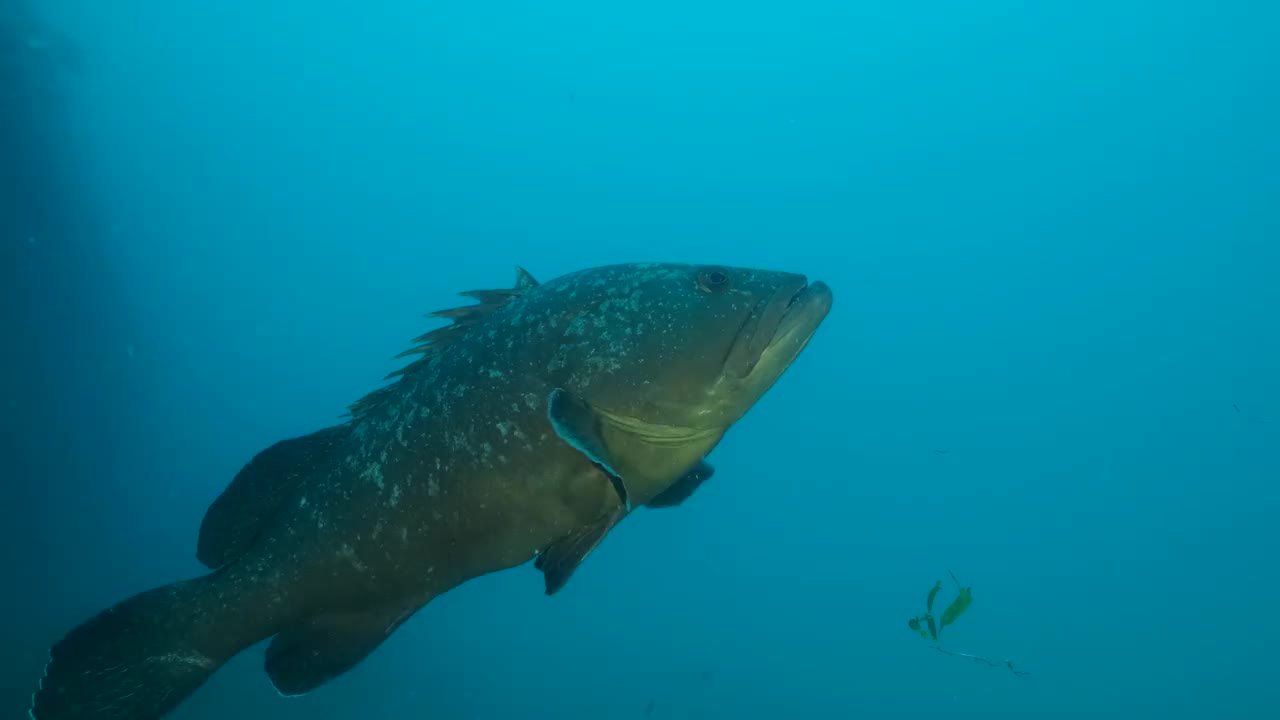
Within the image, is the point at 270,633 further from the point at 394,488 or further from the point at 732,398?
the point at 732,398

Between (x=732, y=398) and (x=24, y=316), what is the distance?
2582 cm

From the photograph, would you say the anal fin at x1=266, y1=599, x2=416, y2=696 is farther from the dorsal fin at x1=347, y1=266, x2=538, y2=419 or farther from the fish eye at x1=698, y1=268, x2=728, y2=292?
the fish eye at x1=698, y1=268, x2=728, y2=292

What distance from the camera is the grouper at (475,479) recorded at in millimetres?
3242

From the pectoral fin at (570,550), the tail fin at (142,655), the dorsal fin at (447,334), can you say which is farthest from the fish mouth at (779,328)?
the tail fin at (142,655)

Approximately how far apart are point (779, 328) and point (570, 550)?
1.38 m

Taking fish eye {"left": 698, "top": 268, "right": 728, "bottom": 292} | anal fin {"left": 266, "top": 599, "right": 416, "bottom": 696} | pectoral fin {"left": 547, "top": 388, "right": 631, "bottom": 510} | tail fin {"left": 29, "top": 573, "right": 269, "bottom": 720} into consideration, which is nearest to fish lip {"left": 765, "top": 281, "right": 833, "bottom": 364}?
fish eye {"left": 698, "top": 268, "right": 728, "bottom": 292}

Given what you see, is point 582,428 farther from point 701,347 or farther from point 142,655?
point 142,655

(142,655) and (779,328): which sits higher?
(779,328)

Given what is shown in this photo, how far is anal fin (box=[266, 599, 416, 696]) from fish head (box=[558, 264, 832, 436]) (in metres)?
1.51

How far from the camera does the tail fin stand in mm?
3328

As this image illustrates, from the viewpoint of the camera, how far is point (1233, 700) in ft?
87.0

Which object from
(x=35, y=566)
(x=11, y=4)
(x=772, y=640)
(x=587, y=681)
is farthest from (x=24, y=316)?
(x=772, y=640)

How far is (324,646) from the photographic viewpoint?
345cm

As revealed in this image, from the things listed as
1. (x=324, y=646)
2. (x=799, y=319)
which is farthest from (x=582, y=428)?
(x=324, y=646)
